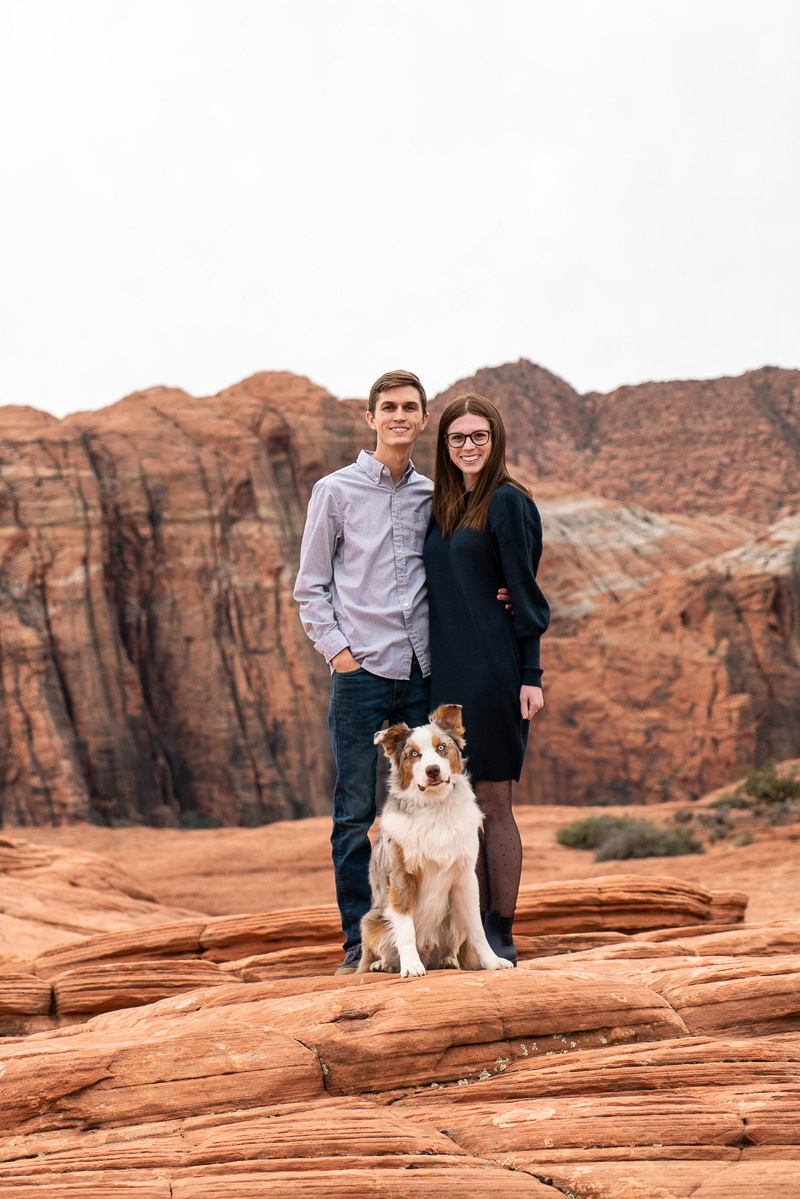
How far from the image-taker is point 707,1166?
2889 millimetres

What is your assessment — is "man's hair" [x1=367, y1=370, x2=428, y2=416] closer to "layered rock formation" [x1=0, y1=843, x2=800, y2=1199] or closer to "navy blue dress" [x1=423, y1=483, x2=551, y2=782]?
"navy blue dress" [x1=423, y1=483, x2=551, y2=782]

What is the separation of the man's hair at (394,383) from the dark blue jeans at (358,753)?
4.75ft

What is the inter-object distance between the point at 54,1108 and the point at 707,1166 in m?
2.55

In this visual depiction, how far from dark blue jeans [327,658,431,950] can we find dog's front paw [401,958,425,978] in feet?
2.66

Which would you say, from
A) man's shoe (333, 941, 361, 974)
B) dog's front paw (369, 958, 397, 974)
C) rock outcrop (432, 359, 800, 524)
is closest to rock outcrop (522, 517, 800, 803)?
man's shoe (333, 941, 361, 974)

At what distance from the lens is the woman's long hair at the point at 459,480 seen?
4.47 m

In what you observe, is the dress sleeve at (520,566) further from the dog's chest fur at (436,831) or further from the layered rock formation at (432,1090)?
the layered rock formation at (432,1090)

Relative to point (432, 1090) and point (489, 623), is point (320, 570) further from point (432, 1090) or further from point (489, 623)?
point (432, 1090)

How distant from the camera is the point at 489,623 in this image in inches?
174

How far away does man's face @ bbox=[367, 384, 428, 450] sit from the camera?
15.0 ft

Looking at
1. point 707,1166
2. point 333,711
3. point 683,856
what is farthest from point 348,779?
point 683,856

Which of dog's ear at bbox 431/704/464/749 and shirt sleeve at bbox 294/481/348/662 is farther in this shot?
shirt sleeve at bbox 294/481/348/662

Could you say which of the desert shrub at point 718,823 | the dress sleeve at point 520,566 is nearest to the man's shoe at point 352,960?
the dress sleeve at point 520,566

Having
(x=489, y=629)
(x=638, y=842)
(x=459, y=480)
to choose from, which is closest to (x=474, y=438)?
(x=459, y=480)
